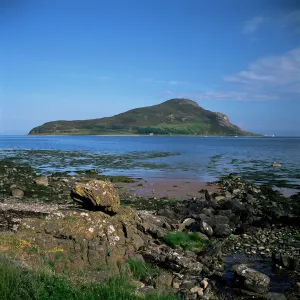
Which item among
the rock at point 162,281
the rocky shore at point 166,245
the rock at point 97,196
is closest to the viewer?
the rock at point 162,281

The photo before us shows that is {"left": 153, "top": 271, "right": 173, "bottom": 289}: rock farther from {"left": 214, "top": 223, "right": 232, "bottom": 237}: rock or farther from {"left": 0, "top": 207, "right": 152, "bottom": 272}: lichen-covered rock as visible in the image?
{"left": 214, "top": 223, "right": 232, "bottom": 237}: rock

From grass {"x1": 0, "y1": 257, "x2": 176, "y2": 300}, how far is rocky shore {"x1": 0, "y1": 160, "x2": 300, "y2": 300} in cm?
170

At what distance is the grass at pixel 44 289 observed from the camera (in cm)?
668

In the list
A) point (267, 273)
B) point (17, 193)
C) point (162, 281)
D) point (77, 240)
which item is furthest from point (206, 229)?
point (17, 193)

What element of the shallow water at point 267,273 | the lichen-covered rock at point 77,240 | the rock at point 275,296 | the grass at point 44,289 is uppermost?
the grass at point 44,289

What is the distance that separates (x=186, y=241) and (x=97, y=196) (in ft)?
15.2

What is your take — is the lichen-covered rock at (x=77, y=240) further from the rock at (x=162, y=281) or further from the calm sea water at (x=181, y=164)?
the calm sea water at (x=181, y=164)

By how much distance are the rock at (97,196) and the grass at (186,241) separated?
294cm

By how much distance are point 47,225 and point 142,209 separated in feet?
40.5

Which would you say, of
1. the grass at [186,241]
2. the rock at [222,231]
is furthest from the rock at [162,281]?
the rock at [222,231]

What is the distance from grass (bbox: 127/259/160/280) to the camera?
36.6 feet

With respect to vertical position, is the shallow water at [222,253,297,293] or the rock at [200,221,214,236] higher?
the rock at [200,221,214,236]

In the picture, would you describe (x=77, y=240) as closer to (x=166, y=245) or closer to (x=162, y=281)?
(x=162, y=281)

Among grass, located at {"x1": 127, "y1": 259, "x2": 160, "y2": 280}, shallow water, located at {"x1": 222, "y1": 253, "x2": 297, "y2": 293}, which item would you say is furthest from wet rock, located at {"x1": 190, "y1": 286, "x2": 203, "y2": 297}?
grass, located at {"x1": 127, "y1": 259, "x2": 160, "y2": 280}
